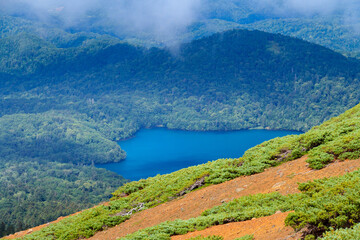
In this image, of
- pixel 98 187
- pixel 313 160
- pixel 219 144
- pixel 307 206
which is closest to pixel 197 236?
pixel 307 206

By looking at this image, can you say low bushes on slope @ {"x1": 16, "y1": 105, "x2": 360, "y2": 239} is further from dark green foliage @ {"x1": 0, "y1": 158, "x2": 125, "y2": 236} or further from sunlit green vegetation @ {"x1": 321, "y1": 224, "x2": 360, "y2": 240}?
dark green foliage @ {"x1": 0, "y1": 158, "x2": 125, "y2": 236}

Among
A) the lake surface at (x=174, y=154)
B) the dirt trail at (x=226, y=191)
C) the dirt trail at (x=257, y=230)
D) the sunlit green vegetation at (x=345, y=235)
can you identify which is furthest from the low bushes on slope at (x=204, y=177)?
the lake surface at (x=174, y=154)

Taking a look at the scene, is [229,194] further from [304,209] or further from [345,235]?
[345,235]

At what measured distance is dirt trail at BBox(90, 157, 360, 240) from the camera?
654 inches

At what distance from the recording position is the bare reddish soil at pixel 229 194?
52.0 feet

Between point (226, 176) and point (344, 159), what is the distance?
5490 millimetres

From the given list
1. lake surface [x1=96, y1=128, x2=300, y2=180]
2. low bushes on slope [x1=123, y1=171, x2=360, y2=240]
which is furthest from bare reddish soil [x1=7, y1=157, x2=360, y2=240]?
lake surface [x1=96, y1=128, x2=300, y2=180]

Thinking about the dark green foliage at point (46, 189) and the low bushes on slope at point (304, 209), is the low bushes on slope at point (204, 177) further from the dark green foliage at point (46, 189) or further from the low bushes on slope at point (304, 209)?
the dark green foliage at point (46, 189)

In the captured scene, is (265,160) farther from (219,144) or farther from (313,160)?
(219,144)

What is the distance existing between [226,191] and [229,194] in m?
0.48

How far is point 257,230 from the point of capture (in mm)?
12828

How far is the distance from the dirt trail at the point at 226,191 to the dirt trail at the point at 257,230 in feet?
8.63

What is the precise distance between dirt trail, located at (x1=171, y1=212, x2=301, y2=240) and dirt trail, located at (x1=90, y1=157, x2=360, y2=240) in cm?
263

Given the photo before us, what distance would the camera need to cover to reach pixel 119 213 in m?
20.8
